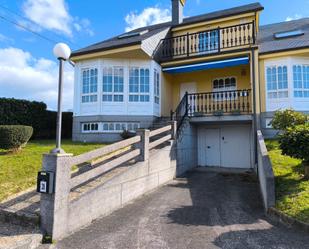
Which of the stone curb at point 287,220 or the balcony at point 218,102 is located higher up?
the balcony at point 218,102

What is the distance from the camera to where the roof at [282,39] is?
12.2 meters

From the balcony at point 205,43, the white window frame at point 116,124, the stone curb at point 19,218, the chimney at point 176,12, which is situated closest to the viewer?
the stone curb at point 19,218

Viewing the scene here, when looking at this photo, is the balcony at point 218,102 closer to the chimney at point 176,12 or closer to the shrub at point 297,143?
the chimney at point 176,12

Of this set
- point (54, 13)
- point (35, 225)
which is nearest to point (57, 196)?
point (35, 225)

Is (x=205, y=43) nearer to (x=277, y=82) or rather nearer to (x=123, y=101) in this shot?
(x=277, y=82)

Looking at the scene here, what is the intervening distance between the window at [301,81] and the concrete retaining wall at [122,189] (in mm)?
7062

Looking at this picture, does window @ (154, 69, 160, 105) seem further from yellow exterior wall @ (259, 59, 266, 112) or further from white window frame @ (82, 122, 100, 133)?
yellow exterior wall @ (259, 59, 266, 112)

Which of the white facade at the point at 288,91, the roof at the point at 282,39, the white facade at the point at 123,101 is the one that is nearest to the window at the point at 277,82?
the white facade at the point at 288,91

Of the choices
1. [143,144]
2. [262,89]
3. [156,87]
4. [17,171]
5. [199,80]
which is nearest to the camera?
[17,171]

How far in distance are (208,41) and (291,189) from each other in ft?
36.9

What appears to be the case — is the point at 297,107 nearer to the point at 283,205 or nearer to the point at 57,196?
the point at 283,205

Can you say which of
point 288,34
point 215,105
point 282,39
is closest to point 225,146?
point 215,105

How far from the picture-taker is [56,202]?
435 cm

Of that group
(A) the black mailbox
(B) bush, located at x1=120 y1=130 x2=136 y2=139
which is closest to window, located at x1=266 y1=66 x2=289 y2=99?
(B) bush, located at x1=120 y1=130 x2=136 y2=139
